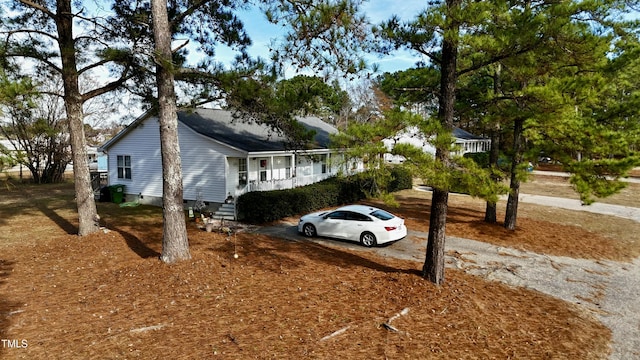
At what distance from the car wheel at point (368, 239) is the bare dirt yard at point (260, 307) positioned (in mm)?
1121

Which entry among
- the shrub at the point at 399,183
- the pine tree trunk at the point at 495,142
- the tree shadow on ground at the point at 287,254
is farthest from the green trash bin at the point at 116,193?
the pine tree trunk at the point at 495,142

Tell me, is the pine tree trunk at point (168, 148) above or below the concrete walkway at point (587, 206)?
above

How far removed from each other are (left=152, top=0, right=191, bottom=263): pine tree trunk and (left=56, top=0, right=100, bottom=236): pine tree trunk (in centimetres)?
330

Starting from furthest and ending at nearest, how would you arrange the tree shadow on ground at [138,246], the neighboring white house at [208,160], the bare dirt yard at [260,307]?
the neighboring white house at [208,160] < the tree shadow on ground at [138,246] < the bare dirt yard at [260,307]

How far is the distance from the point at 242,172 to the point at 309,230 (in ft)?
21.8

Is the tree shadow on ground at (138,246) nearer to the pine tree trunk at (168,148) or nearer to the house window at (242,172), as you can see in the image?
the pine tree trunk at (168,148)

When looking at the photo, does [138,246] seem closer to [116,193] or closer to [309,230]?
[309,230]

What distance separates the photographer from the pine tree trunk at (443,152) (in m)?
7.30

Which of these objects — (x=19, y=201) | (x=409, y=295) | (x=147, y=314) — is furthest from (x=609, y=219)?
(x=19, y=201)

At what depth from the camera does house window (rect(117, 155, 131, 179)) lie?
21.3 m

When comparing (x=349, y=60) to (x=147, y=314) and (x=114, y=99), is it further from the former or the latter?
(x=114, y=99)

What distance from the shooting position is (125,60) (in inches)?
357

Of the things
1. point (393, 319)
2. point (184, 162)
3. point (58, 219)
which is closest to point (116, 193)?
point (58, 219)

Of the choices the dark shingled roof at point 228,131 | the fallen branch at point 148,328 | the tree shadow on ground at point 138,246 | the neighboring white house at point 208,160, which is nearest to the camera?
the fallen branch at point 148,328
